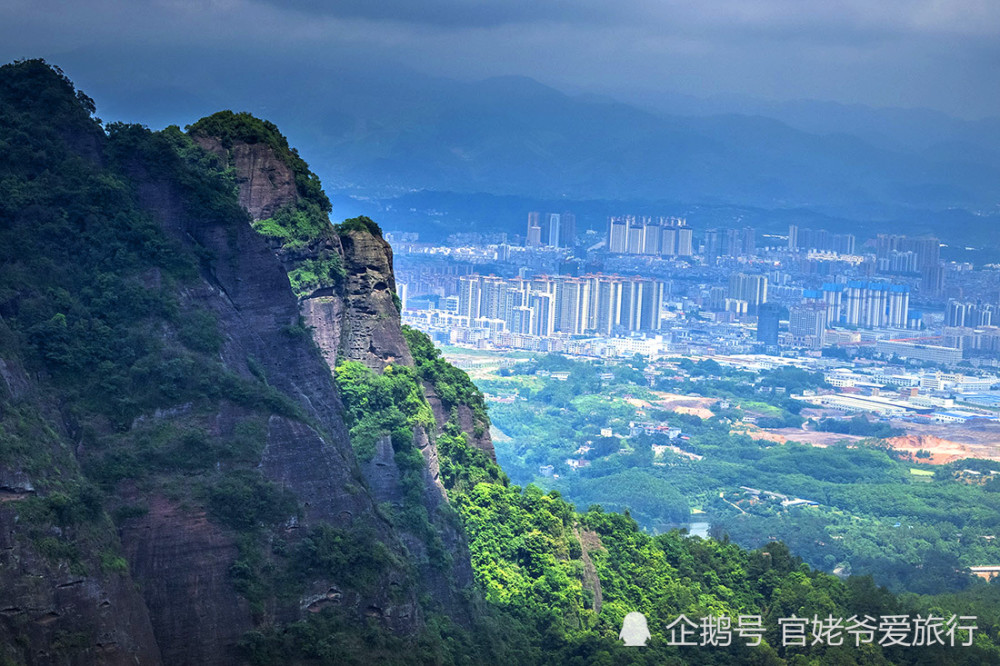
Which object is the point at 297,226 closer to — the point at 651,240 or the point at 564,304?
the point at 564,304

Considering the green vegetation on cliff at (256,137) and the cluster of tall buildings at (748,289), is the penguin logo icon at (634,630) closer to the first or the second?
the green vegetation on cliff at (256,137)

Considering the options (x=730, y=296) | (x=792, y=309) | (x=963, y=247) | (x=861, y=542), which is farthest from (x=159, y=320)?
(x=963, y=247)

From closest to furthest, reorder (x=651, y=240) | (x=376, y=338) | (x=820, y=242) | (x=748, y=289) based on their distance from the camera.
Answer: (x=376, y=338)
(x=748, y=289)
(x=651, y=240)
(x=820, y=242)

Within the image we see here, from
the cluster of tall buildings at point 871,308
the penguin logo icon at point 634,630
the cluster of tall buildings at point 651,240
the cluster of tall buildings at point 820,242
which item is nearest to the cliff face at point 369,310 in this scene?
the penguin logo icon at point 634,630

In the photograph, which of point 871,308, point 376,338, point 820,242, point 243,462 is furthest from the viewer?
point 820,242

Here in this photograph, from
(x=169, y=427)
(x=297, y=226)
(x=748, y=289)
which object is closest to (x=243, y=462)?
(x=169, y=427)

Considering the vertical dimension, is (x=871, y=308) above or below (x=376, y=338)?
above

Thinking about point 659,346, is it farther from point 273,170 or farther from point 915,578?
point 273,170
